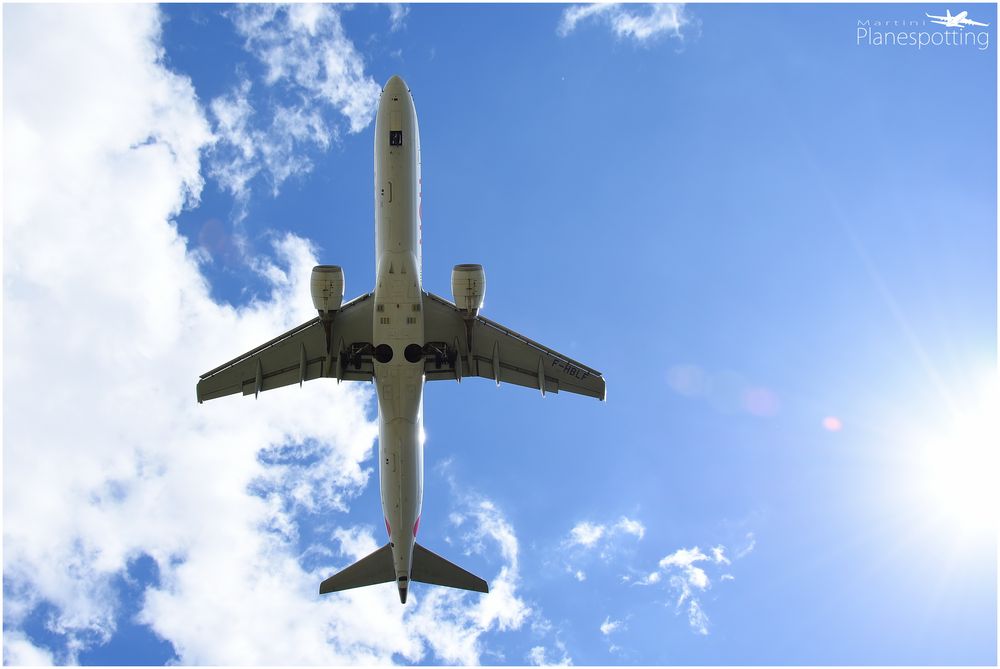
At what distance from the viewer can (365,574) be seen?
3888 centimetres

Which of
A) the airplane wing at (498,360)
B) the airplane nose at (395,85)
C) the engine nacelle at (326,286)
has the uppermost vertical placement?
the airplane nose at (395,85)

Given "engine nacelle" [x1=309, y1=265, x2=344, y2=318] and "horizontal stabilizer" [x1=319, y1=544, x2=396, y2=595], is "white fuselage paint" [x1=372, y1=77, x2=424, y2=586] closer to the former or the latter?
"engine nacelle" [x1=309, y1=265, x2=344, y2=318]

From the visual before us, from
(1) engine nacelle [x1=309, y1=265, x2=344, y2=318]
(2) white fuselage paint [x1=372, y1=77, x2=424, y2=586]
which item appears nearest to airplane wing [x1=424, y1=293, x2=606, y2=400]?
(2) white fuselage paint [x1=372, y1=77, x2=424, y2=586]

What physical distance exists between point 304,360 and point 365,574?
1118 centimetres

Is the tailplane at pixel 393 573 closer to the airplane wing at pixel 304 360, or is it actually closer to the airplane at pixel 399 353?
the airplane at pixel 399 353

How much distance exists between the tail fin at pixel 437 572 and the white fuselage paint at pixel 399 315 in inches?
111

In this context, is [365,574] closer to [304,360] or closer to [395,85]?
[304,360]

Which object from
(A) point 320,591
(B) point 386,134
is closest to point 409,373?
(B) point 386,134

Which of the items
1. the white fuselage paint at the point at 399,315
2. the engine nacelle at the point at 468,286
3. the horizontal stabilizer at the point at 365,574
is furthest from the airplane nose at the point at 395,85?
the horizontal stabilizer at the point at 365,574

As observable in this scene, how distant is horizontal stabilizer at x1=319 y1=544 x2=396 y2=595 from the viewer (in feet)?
128

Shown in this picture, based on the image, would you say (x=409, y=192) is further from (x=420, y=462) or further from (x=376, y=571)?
A: (x=376, y=571)

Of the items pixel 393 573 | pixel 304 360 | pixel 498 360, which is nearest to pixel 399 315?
pixel 498 360

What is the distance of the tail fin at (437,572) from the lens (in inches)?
1539

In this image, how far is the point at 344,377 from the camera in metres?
37.4
